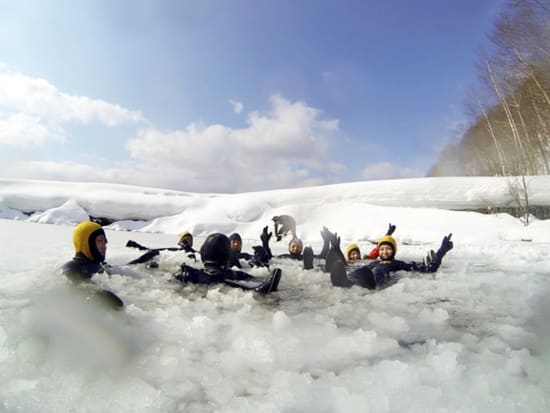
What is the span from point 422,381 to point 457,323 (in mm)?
1379

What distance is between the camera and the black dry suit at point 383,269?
168 inches

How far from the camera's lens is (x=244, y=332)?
2.56m

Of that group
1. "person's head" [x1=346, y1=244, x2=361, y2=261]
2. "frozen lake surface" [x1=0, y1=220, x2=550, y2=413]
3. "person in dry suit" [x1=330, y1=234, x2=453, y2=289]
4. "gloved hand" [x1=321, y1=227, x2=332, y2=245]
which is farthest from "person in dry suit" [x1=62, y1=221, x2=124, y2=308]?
"person's head" [x1=346, y1=244, x2=361, y2=261]

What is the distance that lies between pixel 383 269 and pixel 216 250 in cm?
249

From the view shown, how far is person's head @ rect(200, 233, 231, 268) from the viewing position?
14.0 ft

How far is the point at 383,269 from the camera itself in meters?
4.98

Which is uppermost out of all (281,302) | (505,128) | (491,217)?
(505,128)

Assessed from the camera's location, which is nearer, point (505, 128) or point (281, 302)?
point (281, 302)

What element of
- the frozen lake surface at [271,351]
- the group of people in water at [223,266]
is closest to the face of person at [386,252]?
the group of people in water at [223,266]

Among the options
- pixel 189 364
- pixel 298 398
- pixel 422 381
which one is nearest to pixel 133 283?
pixel 189 364

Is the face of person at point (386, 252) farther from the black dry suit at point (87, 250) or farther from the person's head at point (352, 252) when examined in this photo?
the black dry suit at point (87, 250)

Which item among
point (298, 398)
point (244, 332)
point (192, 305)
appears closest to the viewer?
point (298, 398)

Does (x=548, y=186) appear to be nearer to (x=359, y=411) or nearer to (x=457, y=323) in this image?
(x=457, y=323)

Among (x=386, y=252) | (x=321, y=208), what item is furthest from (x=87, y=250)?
(x=321, y=208)
